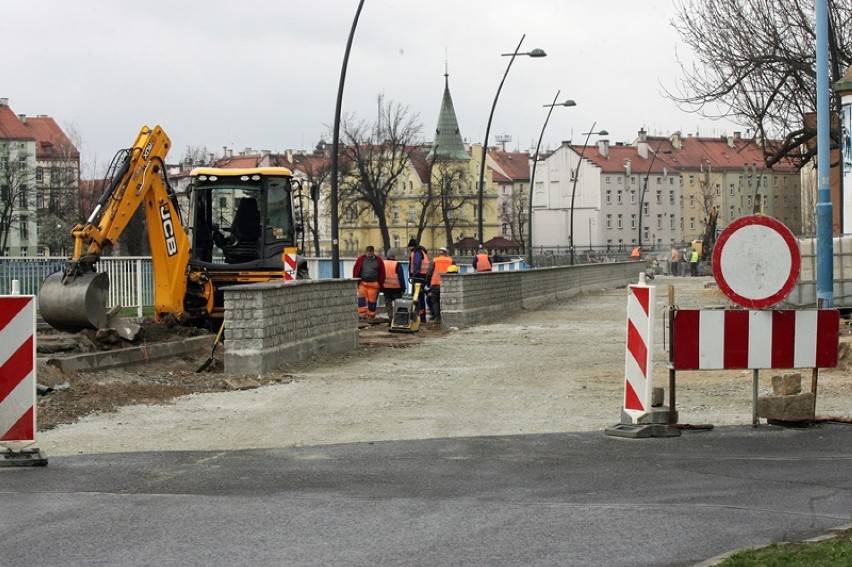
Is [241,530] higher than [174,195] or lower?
lower

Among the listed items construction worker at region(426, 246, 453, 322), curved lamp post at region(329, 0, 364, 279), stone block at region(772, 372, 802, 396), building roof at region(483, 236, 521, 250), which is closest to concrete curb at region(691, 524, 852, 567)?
stone block at region(772, 372, 802, 396)

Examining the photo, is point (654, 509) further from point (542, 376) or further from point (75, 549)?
point (542, 376)

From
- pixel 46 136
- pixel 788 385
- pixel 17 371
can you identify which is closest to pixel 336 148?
pixel 788 385

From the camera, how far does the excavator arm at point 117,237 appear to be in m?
18.4

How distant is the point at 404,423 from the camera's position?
467 inches

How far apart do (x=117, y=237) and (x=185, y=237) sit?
232cm

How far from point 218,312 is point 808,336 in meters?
13.5

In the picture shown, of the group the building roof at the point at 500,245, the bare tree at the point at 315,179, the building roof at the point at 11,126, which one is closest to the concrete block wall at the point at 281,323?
the bare tree at the point at 315,179

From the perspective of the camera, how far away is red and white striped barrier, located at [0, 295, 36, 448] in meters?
9.14

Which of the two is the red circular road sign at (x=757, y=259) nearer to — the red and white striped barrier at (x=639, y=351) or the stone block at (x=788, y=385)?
the red and white striped barrier at (x=639, y=351)

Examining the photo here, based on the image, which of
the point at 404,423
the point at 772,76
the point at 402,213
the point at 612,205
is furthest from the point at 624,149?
the point at 404,423

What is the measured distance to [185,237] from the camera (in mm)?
21578

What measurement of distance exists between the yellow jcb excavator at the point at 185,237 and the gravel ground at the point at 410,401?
1.75 metres

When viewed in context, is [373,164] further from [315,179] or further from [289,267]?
[289,267]
